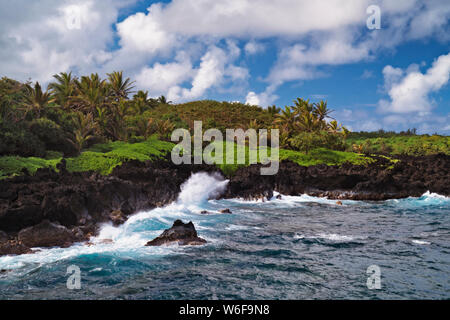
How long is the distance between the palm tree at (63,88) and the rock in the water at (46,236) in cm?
3002

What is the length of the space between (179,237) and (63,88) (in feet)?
118

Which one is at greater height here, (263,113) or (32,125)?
(263,113)

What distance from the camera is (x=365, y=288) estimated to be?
10.6 metres

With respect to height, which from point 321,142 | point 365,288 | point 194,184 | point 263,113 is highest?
point 263,113

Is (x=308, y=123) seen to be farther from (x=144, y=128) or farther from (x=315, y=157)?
(x=144, y=128)

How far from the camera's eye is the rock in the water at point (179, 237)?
589 inches

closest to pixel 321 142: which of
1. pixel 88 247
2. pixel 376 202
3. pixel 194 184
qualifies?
pixel 376 202

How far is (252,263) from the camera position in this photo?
12992 millimetres

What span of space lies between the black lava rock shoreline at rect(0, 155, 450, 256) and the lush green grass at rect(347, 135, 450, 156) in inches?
732

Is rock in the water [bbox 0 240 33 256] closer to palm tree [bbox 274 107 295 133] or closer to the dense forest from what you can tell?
the dense forest

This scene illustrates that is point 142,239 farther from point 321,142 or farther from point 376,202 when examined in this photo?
point 321,142

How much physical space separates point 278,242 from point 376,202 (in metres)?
18.8

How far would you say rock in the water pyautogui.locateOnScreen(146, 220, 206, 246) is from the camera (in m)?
15.0
